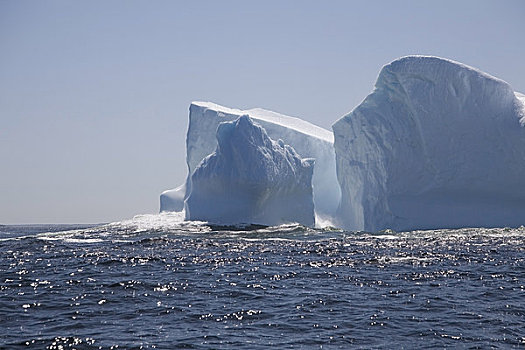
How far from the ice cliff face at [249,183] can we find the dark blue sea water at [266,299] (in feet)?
50.5

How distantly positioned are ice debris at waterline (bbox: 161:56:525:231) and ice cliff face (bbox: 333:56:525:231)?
62 millimetres

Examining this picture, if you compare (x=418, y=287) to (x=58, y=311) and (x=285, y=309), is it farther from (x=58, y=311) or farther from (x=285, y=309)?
(x=58, y=311)

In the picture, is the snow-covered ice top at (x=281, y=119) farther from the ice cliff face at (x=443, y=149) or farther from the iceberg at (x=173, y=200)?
the ice cliff face at (x=443, y=149)

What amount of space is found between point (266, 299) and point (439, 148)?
84.8 ft

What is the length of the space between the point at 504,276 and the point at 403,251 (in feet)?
21.8

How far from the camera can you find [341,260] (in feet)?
57.7

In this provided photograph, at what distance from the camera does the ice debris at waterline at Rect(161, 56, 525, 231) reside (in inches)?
1298

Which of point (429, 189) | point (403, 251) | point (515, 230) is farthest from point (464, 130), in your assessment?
point (403, 251)

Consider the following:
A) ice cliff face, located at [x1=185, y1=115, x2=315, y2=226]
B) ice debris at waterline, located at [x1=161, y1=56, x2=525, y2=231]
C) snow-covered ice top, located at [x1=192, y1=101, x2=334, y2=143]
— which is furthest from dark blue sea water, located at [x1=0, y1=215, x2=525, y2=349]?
snow-covered ice top, located at [x1=192, y1=101, x2=334, y2=143]

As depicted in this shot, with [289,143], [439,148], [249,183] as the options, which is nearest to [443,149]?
[439,148]

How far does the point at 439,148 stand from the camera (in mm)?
34000

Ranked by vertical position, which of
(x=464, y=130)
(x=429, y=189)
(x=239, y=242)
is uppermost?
(x=464, y=130)

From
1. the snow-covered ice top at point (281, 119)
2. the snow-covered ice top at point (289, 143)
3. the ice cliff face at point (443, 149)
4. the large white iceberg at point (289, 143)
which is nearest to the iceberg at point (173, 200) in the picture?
the large white iceberg at point (289, 143)

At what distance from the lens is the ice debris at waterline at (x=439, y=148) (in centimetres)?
3297
